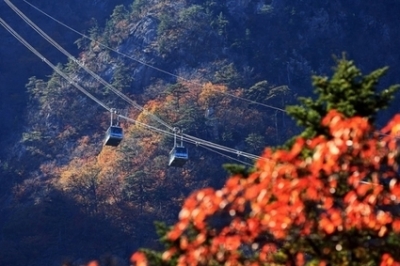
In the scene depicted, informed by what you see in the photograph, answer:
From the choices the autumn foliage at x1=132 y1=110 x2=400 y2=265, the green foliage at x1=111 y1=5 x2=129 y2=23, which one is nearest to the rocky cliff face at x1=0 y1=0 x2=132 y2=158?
the green foliage at x1=111 y1=5 x2=129 y2=23

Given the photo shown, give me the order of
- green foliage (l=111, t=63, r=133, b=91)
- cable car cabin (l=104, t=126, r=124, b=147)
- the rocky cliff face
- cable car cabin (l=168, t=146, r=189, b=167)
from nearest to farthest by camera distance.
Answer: cable car cabin (l=104, t=126, r=124, b=147) < cable car cabin (l=168, t=146, r=189, b=167) < green foliage (l=111, t=63, r=133, b=91) < the rocky cliff face

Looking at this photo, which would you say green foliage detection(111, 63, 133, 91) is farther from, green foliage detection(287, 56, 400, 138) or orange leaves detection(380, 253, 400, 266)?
orange leaves detection(380, 253, 400, 266)

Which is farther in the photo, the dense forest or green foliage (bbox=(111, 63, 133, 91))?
green foliage (bbox=(111, 63, 133, 91))

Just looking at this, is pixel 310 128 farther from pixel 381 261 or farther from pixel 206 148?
pixel 206 148

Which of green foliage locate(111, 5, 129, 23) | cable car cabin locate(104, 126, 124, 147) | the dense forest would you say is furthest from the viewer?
green foliage locate(111, 5, 129, 23)

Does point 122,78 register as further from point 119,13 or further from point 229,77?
point 119,13

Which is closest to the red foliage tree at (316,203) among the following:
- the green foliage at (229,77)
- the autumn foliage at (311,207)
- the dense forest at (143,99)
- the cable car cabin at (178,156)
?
the autumn foliage at (311,207)

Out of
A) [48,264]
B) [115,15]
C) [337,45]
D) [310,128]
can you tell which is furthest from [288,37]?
[310,128]
